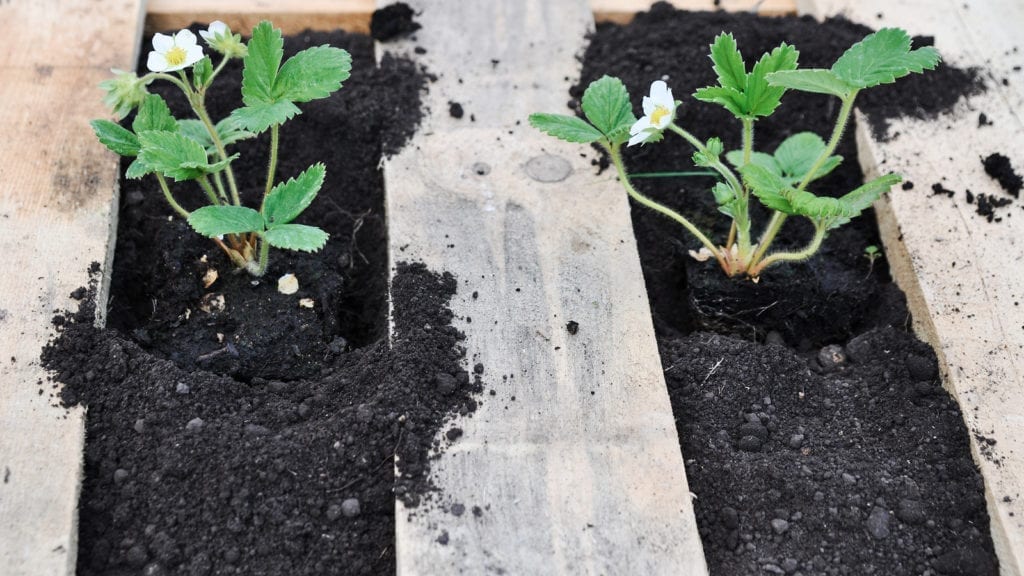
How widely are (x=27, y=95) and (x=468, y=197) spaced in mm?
1152

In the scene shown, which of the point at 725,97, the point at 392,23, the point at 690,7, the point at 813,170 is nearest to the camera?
the point at 725,97

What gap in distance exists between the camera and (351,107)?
2352 millimetres

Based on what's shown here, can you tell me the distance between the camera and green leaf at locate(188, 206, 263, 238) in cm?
168

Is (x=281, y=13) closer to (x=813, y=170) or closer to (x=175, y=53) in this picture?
(x=175, y=53)

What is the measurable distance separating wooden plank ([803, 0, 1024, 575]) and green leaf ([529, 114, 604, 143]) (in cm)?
84

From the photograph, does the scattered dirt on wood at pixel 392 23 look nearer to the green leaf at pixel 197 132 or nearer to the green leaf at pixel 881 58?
the green leaf at pixel 197 132

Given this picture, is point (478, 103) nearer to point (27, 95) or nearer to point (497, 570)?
point (27, 95)

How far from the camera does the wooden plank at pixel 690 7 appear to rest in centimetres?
270

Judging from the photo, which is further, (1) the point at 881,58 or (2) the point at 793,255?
(2) the point at 793,255

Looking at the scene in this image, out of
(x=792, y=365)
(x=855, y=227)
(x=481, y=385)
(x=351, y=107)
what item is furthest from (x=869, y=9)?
(x=481, y=385)

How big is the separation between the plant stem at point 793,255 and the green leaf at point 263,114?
41.6 inches

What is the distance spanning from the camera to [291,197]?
1.79 metres

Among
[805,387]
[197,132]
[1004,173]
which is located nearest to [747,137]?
[805,387]

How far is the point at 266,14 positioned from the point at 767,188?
1604 mm
